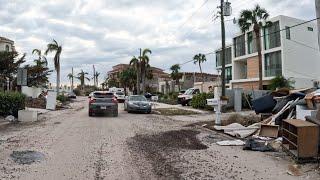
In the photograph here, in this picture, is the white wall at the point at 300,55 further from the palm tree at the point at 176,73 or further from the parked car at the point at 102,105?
the palm tree at the point at 176,73

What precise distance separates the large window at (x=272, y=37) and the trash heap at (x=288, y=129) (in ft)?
103

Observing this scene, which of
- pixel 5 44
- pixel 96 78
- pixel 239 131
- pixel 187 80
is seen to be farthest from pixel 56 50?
pixel 96 78

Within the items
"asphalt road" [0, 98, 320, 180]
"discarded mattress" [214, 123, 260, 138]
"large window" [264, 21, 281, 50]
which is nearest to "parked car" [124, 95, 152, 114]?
"discarded mattress" [214, 123, 260, 138]

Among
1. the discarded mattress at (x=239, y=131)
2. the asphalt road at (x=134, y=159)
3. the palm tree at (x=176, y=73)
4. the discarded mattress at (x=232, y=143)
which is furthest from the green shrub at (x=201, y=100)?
the palm tree at (x=176, y=73)

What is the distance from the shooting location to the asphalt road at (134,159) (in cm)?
862

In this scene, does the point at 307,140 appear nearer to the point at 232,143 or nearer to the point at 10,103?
the point at 232,143

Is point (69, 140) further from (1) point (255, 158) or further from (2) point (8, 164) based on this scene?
(1) point (255, 158)

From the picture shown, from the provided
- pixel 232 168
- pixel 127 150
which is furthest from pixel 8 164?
pixel 232 168

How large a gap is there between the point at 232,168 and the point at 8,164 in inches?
204

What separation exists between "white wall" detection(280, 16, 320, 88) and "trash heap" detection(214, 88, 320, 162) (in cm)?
3033

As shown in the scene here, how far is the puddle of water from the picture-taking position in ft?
33.1

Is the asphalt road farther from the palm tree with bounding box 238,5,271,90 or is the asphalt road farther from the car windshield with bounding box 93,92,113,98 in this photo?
the palm tree with bounding box 238,5,271,90

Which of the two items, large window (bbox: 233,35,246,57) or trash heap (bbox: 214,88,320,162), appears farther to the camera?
large window (bbox: 233,35,246,57)

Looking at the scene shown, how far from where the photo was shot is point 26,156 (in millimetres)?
10789
